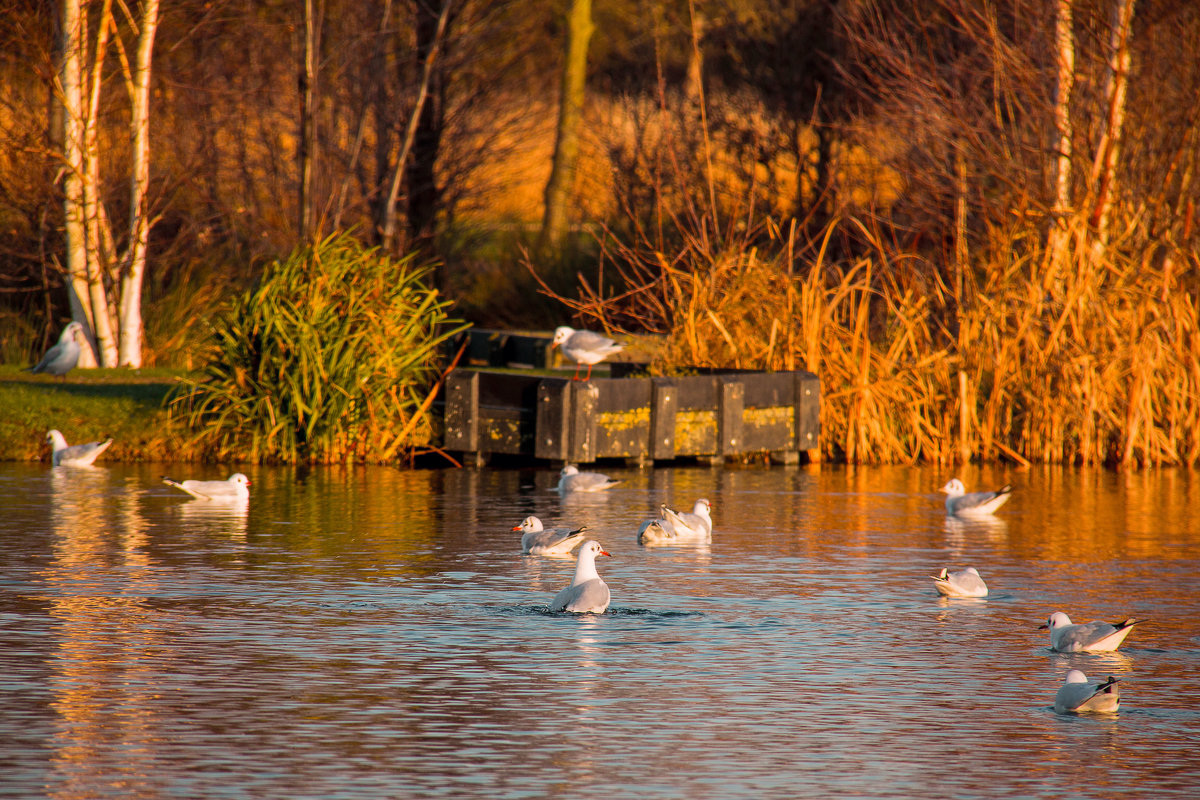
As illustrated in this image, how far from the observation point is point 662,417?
62.0 ft

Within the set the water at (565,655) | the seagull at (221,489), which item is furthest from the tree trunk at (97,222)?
the seagull at (221,489)

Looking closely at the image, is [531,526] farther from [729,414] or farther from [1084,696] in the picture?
[729,414]

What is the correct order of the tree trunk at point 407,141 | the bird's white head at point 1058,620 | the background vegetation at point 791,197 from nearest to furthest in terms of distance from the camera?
the bird's white head at point 1058,620 → the background vegetation at point 791,197 → the tree trunk at point 407,141

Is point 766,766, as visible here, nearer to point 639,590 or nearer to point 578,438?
point 639,590

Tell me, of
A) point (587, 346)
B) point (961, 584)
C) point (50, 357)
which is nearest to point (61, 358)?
point (50, 357)

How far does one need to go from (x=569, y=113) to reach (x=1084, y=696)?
2998 cm

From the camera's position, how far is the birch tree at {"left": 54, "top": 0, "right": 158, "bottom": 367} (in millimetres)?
21734

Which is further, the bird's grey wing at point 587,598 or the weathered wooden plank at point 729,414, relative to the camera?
the weathered wooden plank at point 729,414

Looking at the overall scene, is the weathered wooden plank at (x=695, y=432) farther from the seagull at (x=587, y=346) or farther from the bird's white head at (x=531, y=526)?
the bird's white head at (x=531, y=526)

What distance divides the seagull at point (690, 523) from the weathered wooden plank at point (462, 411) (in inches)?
201

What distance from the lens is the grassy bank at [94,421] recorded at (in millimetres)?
18578

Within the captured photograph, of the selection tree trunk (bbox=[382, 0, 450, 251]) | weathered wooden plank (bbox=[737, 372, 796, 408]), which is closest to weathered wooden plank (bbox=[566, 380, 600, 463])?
weathered wooden plank (bbox=[737, 372, 796, 408])

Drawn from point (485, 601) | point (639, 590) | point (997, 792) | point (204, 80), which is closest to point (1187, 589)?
point (639, 590)

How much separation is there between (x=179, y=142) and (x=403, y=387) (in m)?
9.15
